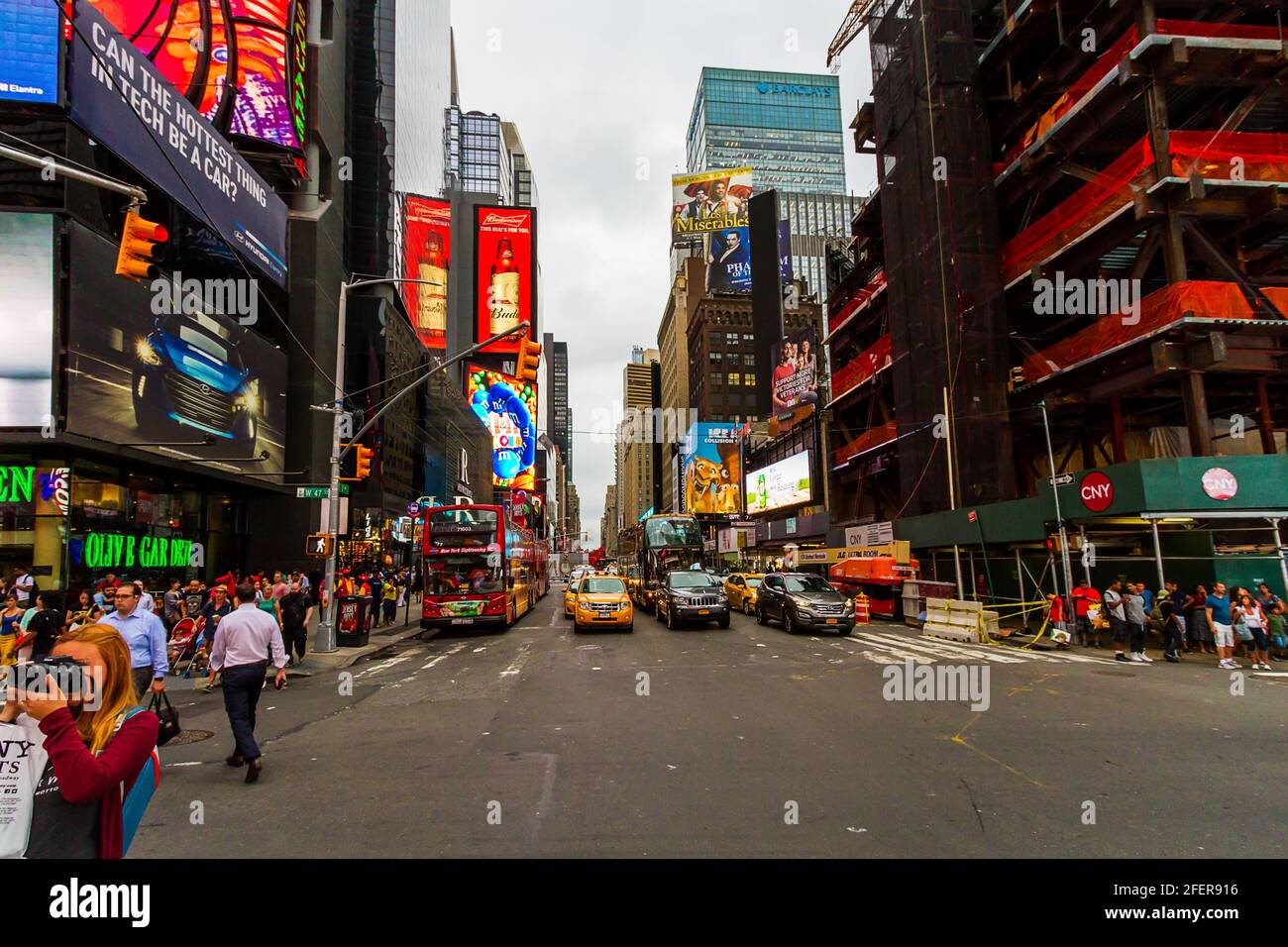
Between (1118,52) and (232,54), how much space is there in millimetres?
32721

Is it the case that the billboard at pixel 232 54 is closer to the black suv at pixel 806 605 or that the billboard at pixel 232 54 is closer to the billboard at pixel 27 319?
the billboard at pixel 27 319

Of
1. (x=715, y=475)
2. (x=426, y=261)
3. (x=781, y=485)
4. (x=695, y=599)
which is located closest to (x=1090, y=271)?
(x=695, y=599)

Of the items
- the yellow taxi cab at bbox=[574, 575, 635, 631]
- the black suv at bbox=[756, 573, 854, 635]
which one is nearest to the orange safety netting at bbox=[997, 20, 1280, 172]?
the black suv at bbox=[756, 573, 854, 635]

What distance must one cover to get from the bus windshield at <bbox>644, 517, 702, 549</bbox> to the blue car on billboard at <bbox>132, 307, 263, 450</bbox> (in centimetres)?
1758

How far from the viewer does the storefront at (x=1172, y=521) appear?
→ 16.0m

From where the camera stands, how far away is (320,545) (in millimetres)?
17078

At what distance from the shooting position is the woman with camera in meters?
2.27

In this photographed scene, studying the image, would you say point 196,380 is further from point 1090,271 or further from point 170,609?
point 1090,271

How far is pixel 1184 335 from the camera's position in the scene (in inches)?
771

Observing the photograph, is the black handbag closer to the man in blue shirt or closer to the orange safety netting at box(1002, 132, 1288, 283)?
the man in blue shirt

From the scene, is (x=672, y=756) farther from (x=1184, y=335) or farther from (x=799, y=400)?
(x=799, y=400)

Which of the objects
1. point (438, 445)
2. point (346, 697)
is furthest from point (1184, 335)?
point (438, 445)

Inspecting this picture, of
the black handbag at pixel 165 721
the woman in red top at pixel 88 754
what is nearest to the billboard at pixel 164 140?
the black handbag at pixel 165 721
